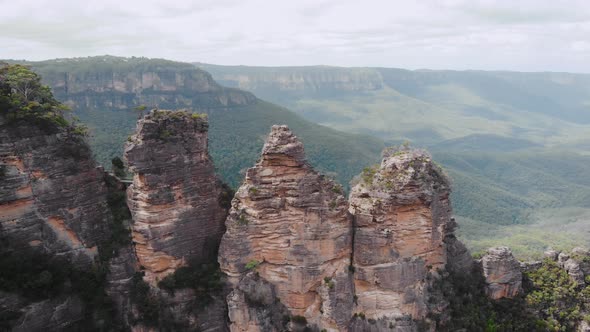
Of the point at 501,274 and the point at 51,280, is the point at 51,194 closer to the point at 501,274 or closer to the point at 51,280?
the point at 51,280

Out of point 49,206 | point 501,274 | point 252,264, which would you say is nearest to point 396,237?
point 252,264

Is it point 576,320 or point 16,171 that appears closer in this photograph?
point 16,171

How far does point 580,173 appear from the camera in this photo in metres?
147

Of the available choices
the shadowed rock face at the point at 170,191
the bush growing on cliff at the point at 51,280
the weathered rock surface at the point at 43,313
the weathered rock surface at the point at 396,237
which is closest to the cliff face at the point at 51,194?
the bush growing on cliff at the point at 51,280

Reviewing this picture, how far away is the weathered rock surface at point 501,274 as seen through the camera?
2786 cm

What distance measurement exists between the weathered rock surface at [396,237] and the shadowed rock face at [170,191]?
8529mm

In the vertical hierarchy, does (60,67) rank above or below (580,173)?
above

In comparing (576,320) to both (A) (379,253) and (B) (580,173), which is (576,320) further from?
(B) (580,173)

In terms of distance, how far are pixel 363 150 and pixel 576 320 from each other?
8254 centimetres

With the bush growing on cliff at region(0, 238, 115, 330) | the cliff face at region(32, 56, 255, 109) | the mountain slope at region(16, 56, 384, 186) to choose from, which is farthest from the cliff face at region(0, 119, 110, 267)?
the cliff face at region(32, 56, 255, 109)

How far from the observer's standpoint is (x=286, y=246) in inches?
944

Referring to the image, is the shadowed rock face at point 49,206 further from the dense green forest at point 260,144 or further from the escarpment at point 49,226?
the dense green forest at point 260,144

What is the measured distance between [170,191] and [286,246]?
665cm

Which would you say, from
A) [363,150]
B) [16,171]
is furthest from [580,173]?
[16,171]
